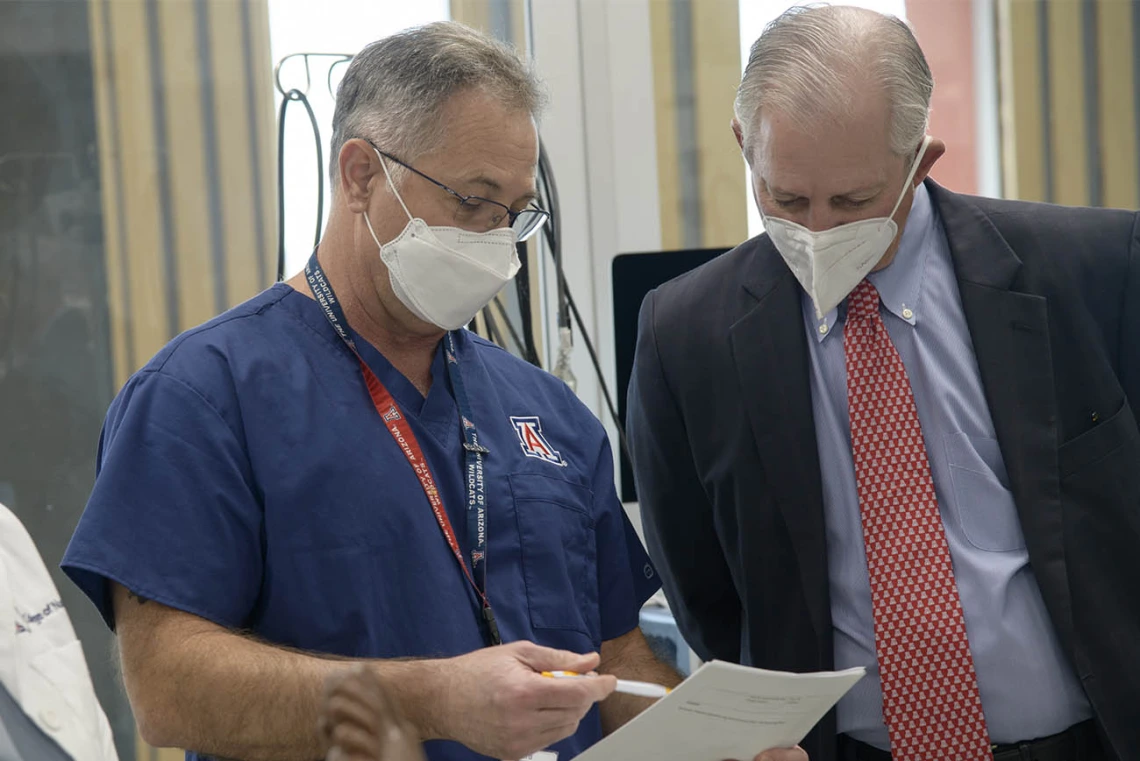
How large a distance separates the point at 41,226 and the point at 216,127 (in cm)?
48

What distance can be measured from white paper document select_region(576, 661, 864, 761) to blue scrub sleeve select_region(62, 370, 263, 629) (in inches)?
17.0

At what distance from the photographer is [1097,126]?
140 inches

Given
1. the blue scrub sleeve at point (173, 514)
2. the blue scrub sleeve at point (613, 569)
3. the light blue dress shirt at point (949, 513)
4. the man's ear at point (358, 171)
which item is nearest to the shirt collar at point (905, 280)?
the light blue dress shirt at point (949, 513)

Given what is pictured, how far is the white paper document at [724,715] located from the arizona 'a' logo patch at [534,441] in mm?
454

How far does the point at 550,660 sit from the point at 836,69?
2.73 feet

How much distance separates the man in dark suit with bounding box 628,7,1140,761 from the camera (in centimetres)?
151

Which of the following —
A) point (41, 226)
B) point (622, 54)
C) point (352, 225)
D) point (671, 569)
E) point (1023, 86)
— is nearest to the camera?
point (352, 225)

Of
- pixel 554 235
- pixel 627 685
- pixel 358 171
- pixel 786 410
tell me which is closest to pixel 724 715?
pixel 627 685

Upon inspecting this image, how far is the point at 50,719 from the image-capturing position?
4.66 feet

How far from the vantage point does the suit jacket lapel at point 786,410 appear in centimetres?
156

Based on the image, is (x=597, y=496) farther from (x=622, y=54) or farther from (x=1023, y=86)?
(x=1023, y=86)

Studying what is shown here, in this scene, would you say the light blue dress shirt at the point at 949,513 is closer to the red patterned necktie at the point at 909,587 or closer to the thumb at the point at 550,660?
the red patterned necktie at the point at 909,587

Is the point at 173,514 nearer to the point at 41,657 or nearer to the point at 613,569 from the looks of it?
the point at 41,657

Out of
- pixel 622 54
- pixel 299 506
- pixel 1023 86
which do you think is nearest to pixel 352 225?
pixel 299 506
